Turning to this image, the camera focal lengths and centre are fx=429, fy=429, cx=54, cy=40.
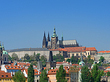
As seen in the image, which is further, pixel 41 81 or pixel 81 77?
pixel 81 77

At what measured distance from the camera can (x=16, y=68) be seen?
344 ft

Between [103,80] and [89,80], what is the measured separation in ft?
17.8

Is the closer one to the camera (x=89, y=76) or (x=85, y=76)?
(x=85, y=76)

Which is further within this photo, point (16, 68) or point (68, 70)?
point (16, 68)

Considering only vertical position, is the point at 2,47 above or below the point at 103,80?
above

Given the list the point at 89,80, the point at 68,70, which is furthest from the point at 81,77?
the point at 68,70

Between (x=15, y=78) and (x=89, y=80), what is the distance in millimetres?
14207

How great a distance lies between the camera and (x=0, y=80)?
276 feet

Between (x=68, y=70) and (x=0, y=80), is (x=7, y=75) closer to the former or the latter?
(x=0, y=80)

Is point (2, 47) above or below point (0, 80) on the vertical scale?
above

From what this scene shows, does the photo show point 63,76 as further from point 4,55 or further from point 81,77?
point 4,55

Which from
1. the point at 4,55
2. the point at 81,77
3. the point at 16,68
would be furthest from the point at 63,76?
the point at 4,55

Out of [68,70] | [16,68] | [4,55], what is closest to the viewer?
[68,70]

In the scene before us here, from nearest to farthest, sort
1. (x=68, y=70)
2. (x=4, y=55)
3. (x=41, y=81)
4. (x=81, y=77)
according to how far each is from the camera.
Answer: (x=41, y=81) < (x=81, y=77) < (x=68, y=70) < (x=4, y=55)
